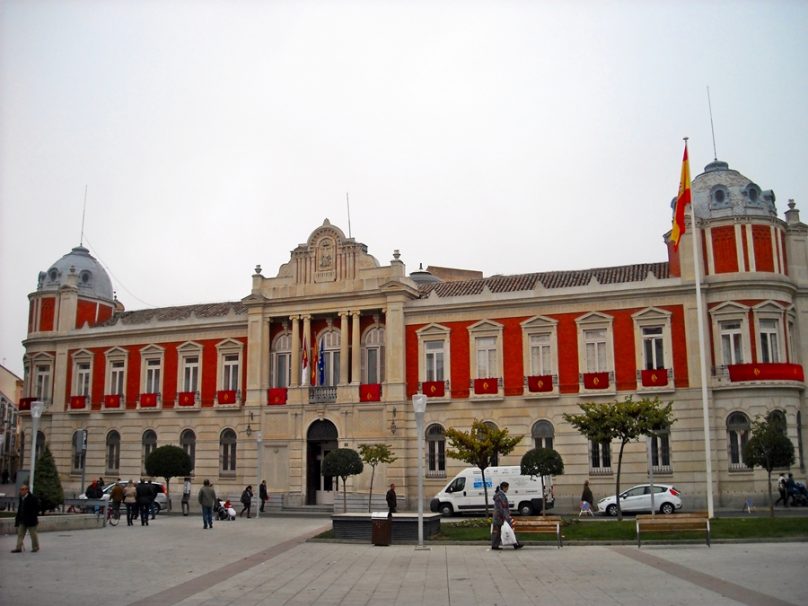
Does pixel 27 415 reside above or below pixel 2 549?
above

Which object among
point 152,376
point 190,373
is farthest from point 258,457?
point 152,376

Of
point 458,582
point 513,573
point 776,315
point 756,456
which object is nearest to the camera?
point 458,582

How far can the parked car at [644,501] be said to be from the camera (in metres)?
32.9

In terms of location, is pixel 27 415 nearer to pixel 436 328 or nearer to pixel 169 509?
pixel 169 509

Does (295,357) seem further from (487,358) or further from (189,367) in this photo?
(487,358)

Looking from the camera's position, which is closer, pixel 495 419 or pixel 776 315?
pixel 776 315

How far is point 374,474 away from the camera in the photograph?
133ft

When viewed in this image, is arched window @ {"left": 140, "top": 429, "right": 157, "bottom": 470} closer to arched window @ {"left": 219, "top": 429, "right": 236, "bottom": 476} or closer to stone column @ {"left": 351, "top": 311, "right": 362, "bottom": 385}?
arched window @ {"left": 219, "top": 429, "right": 236, "bottom": 476}

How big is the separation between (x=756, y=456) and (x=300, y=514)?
20932mm

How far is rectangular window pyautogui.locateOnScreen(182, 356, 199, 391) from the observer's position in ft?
155

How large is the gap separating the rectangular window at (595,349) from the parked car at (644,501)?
646 centimetres

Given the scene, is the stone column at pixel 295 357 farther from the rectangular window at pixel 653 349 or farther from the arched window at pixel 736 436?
the arched window at pixel 736 436

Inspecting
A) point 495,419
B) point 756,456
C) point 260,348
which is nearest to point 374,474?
point 495,419

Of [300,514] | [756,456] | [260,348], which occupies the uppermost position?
[260,348]
